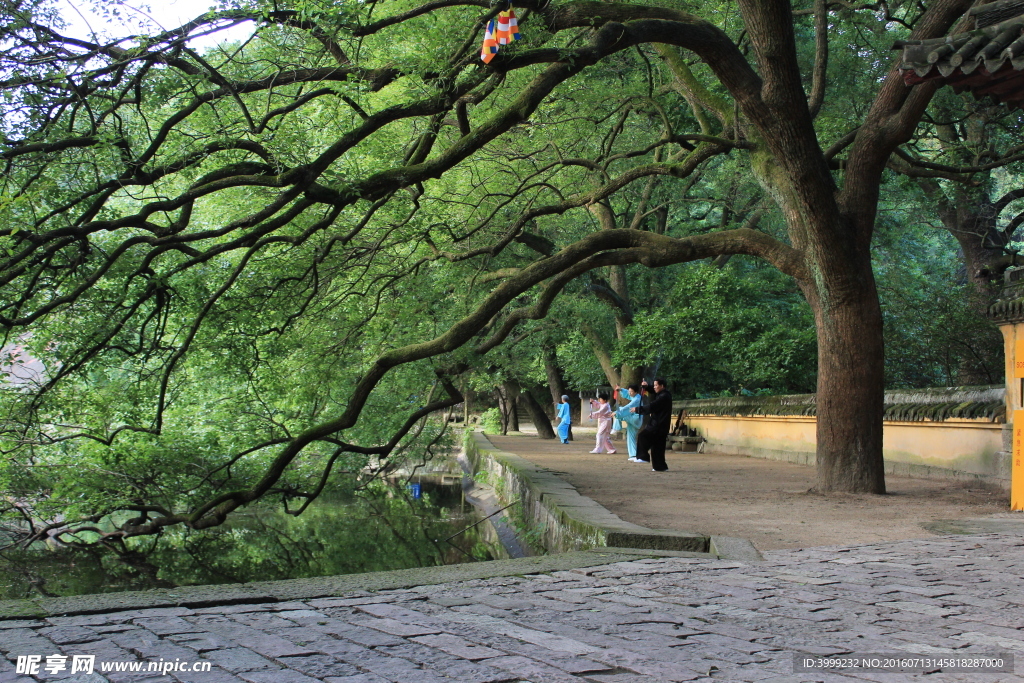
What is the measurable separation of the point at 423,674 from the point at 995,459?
435 inches

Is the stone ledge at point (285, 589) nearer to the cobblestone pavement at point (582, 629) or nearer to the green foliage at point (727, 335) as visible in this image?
the cobblestone pavement at point (582, 629)

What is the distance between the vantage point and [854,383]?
11.0 meters

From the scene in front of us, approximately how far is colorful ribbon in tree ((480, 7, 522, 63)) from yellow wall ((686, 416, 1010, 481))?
8501 millimetres

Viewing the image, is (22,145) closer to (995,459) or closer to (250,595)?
(250,595)

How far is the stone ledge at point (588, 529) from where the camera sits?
23.9ft

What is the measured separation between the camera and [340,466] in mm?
15148

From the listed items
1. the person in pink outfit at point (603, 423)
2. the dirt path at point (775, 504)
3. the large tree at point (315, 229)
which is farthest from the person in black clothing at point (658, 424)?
the person in pink outfit at point (603, 423)

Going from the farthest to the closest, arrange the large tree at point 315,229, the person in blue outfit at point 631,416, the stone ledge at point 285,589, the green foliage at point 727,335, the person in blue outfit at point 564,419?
the person in blue outfit at point 564,419, the green foliage at point 727,335, the person in blue outfit at point 631,416, the large tree at point 315,229, the stone ledge at point 285,589

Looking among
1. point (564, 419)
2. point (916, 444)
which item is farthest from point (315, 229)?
point (564, 419)

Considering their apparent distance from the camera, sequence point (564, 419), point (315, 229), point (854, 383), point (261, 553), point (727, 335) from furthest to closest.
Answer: point (564, 419)
point (727, 335)
point (261, 553)
point (854, 383)
point (315, 229)

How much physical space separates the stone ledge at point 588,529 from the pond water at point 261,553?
151 centimetres

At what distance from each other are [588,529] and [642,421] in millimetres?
10981

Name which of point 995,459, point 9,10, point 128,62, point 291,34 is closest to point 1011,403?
point 995,459

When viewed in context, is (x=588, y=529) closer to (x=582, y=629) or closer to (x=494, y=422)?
(x=582, y=629)
